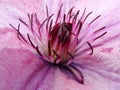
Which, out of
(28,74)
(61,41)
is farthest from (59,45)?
(28,74)

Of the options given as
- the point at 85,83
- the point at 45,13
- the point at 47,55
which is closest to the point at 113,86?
the point at 85,83

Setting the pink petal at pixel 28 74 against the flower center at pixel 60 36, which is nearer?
the pink petal at pixel 28 74

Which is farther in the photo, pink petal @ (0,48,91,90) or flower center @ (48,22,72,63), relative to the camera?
flower center @ (48,22,72,63)

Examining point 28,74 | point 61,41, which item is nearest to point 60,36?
point 61,41

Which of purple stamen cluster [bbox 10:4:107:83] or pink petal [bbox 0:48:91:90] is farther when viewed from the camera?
purple stamen cluster [bbox 10:4:107:83]

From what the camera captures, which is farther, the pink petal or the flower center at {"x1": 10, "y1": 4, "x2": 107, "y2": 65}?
the flower center at {"x1": 10, "y1": 4, "x2": 107, "y2": 65}

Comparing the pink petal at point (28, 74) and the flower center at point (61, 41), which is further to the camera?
the flower center at point (61, 41)

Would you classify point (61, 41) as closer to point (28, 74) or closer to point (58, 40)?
point (58, 40)
